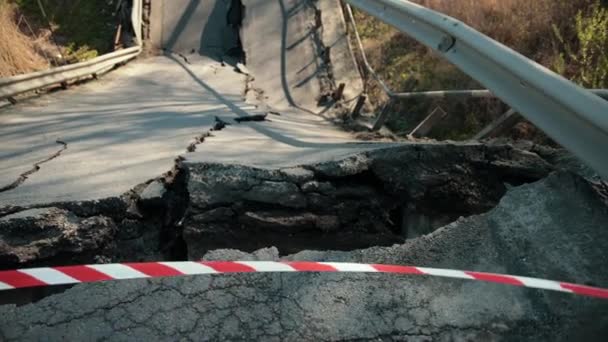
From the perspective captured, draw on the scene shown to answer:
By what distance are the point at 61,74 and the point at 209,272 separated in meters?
5.28

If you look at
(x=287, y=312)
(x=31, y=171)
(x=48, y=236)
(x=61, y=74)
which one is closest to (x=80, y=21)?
(x=61, y=74)

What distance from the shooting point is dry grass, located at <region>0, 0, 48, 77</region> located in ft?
22.2

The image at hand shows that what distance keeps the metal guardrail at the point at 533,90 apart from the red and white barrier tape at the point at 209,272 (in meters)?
0.52

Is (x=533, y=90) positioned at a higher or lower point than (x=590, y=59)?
lower

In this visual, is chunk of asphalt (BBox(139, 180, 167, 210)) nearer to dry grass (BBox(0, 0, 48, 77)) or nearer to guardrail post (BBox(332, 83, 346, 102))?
guardrail post (BBox(332, 83, 346, 102))

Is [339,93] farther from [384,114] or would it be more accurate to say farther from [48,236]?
[48,236]

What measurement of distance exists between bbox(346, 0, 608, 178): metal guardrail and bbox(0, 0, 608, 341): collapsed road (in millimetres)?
382

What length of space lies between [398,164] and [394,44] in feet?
18.2

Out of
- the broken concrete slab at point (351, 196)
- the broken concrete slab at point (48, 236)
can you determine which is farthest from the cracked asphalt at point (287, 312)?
the broken concrete slab at point (351, 196)

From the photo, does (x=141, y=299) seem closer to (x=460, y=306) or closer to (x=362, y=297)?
(x=362, y=297)


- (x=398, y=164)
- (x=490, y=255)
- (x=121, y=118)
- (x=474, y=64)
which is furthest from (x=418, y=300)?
(x=121, y=118)

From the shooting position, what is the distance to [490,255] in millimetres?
2156

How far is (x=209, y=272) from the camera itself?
1.92 m

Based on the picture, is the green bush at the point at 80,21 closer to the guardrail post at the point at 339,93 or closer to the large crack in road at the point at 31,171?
the guardrail post at the point at 339,93
